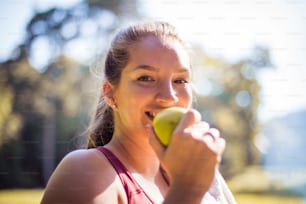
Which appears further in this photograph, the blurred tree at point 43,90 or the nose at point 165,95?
the blurred tree at point 43,90

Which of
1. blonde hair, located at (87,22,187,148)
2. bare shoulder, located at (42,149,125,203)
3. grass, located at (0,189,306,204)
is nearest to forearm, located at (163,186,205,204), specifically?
bare shoulder, located at (42,149,125,203)

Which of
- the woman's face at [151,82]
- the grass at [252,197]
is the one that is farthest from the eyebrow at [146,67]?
the grass at [252,197]

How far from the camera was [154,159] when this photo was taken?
2.11 feet

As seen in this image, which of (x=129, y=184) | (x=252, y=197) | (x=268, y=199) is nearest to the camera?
(x=129, y=184)

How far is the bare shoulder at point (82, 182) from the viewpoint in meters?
0.49

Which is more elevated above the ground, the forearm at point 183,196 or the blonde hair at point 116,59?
the blonde hair at point 116,59

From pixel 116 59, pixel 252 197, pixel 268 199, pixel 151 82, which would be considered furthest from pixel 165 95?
pixel 268 199

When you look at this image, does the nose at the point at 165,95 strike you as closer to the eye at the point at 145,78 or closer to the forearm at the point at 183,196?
the eye at the point at 145,78

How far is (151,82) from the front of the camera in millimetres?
565

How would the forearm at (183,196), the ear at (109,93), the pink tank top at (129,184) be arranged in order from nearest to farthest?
the forearm at (183,196) → the pink tank top at (129,184) → the ear at (109,93)

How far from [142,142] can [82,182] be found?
0.46 feet

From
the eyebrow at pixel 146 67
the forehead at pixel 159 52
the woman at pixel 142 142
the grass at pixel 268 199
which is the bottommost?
the woman at pixel 142 142

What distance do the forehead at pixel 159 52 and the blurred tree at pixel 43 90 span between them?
1.85 m

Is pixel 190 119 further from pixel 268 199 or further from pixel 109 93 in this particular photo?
pixel 268 199
